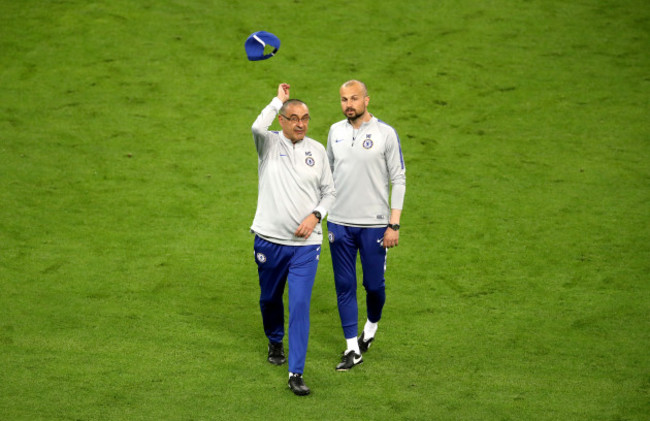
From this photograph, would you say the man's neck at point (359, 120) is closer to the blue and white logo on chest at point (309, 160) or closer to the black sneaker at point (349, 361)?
the blue and white logo on chest at point (309, 160)

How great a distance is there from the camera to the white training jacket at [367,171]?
5484 mm

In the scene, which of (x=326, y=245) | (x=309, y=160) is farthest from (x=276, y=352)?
(x=326, y=245)

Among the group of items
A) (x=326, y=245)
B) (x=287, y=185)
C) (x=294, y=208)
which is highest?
(x=287, y=185)

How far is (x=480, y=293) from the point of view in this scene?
694 centimetres

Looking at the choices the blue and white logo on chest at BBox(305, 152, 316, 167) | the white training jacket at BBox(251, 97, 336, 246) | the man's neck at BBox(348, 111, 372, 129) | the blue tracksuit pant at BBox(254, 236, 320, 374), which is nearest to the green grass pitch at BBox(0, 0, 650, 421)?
the blue tracksuit pant at BBox(254, 236, 320, 374)

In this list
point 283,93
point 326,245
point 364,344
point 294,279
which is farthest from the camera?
point 326,245

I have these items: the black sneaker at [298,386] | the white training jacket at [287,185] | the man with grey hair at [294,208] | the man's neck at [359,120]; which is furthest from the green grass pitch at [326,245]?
the man's neck at [359,120]

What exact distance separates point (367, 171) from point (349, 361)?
1323 millimetres

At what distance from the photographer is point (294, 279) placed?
17.0 feet

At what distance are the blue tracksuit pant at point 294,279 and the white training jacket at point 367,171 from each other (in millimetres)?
456

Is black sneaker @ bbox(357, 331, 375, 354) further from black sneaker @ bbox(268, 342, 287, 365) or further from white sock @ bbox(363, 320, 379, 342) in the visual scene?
black sneaker @ bbox(268, 342, 287, 365)

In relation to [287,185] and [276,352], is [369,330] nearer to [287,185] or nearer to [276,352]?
[276,352]

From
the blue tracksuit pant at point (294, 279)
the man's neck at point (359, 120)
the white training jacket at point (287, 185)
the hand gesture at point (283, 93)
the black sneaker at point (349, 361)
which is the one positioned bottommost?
the black sneaker at point (349, 361)

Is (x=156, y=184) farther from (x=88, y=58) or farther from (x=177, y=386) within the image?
(x=177, y=386)
